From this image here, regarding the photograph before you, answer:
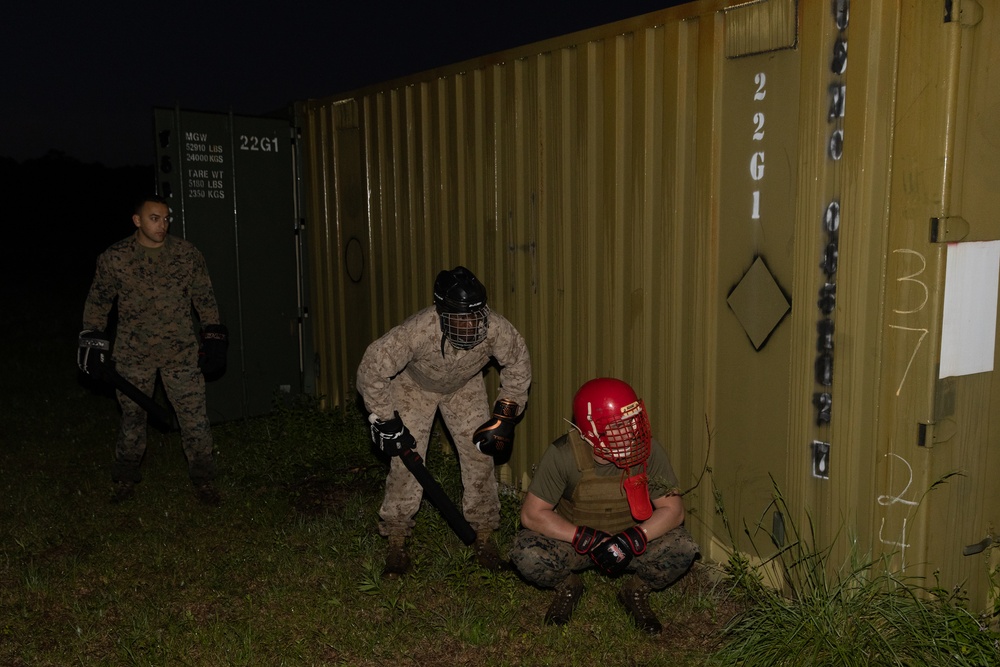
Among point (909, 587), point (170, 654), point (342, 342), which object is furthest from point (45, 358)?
point (909, 587)

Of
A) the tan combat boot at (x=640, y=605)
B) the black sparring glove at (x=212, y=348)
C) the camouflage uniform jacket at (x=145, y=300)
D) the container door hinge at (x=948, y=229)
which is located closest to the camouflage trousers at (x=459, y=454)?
the tan combat boot at (x=640, y=605)

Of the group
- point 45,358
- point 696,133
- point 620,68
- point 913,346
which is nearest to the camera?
point 913,346

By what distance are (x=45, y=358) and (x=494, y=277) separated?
8.89m

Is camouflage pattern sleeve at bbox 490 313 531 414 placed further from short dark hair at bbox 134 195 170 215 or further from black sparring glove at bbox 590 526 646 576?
short dark hair at bbox 134 195 170 215

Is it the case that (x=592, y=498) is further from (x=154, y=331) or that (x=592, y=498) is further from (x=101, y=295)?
(x=101, y=295)

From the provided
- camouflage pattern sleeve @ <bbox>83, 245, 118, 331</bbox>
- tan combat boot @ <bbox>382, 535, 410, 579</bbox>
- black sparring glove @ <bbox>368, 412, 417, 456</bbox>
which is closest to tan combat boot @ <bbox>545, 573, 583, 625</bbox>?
tan combat boot @ <bbox>382, 535, 410, 579</bbox>

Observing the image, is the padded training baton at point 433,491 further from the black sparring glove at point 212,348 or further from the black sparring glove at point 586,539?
the black sparring glove at point 212,348

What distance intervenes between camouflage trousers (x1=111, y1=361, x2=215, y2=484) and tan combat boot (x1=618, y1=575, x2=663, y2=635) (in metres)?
3.27

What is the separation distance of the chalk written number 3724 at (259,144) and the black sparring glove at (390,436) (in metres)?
3.95

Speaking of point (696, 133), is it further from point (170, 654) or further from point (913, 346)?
point (170, 654)

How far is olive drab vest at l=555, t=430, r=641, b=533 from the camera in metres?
4.15

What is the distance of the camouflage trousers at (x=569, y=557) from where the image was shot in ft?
13.8

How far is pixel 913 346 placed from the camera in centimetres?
379

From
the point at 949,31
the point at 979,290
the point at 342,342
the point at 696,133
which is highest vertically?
the point at 949,31
